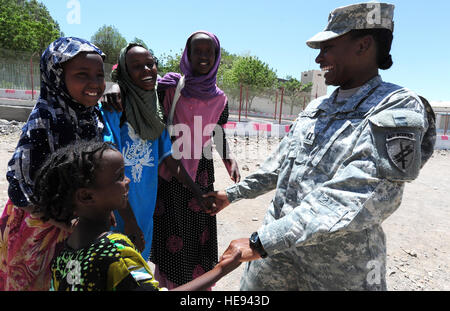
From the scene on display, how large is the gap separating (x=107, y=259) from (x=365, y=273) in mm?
1155

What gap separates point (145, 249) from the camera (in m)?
2.23

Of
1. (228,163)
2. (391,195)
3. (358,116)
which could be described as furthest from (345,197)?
(228,163)

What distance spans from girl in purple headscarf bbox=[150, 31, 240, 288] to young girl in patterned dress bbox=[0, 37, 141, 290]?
2.90 ft

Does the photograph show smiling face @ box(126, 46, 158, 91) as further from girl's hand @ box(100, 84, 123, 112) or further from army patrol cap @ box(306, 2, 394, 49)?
army patrol cap @ box(306, 2, 394, 49)

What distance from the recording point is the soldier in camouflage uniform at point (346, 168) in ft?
4.20

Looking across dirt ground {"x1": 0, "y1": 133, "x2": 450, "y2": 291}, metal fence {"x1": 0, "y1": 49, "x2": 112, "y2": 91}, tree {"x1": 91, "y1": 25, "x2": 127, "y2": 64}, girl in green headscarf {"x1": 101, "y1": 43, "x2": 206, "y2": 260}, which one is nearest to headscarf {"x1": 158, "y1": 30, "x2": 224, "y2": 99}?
girl in green headscarf {"x1": 101, "y1": 43, "x2": 206, "y2": 260}

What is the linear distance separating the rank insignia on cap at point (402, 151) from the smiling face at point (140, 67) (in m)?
1.58

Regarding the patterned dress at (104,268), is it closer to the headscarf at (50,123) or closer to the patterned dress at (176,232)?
the headscarf at (50,123)

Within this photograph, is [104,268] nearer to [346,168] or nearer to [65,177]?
[65,177]

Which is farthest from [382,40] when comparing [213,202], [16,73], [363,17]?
[16,73]

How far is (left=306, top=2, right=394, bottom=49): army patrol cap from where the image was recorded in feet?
4.64

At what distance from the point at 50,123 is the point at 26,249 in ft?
2.16

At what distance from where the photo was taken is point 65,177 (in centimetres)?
125
